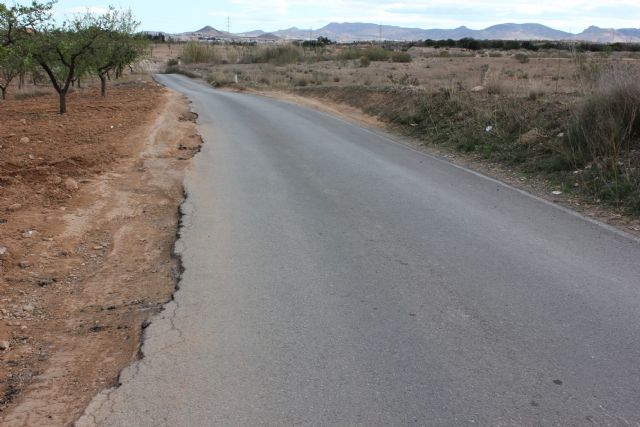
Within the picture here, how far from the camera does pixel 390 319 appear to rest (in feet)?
14.9

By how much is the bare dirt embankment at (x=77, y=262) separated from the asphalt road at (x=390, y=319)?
0.27 m

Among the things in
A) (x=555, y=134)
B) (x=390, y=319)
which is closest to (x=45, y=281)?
(x=390, y=319)

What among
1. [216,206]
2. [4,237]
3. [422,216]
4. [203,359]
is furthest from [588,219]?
[4,237]

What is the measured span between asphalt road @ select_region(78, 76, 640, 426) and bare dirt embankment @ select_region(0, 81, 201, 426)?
27 centimetres

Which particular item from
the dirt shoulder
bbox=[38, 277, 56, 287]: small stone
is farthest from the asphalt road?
bbox=[38, 277, 56, 287]: small stone

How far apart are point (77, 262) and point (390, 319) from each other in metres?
3.61

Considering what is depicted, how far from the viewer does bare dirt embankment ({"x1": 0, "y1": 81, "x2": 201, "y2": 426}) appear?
384cm

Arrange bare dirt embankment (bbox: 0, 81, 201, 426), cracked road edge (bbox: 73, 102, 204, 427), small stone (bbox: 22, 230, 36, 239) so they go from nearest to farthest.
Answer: cracked road edge (bbox: 73, 102, 204, 427), bare dirt embankment (bbox: 0, 81, 201, 426), small stone (bbox: 22, 230, 36, 239)

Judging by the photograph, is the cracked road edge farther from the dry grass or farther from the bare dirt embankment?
the dry grass

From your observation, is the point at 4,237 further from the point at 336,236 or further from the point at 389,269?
the point at 389,269

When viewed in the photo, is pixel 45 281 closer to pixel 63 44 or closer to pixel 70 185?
pixel 70 185

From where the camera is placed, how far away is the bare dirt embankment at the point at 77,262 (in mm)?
3836

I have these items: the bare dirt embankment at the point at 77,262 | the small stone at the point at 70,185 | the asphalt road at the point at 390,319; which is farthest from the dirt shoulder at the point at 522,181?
the small stone at the point at 70,185

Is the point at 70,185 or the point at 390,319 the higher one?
the point at 70,185
